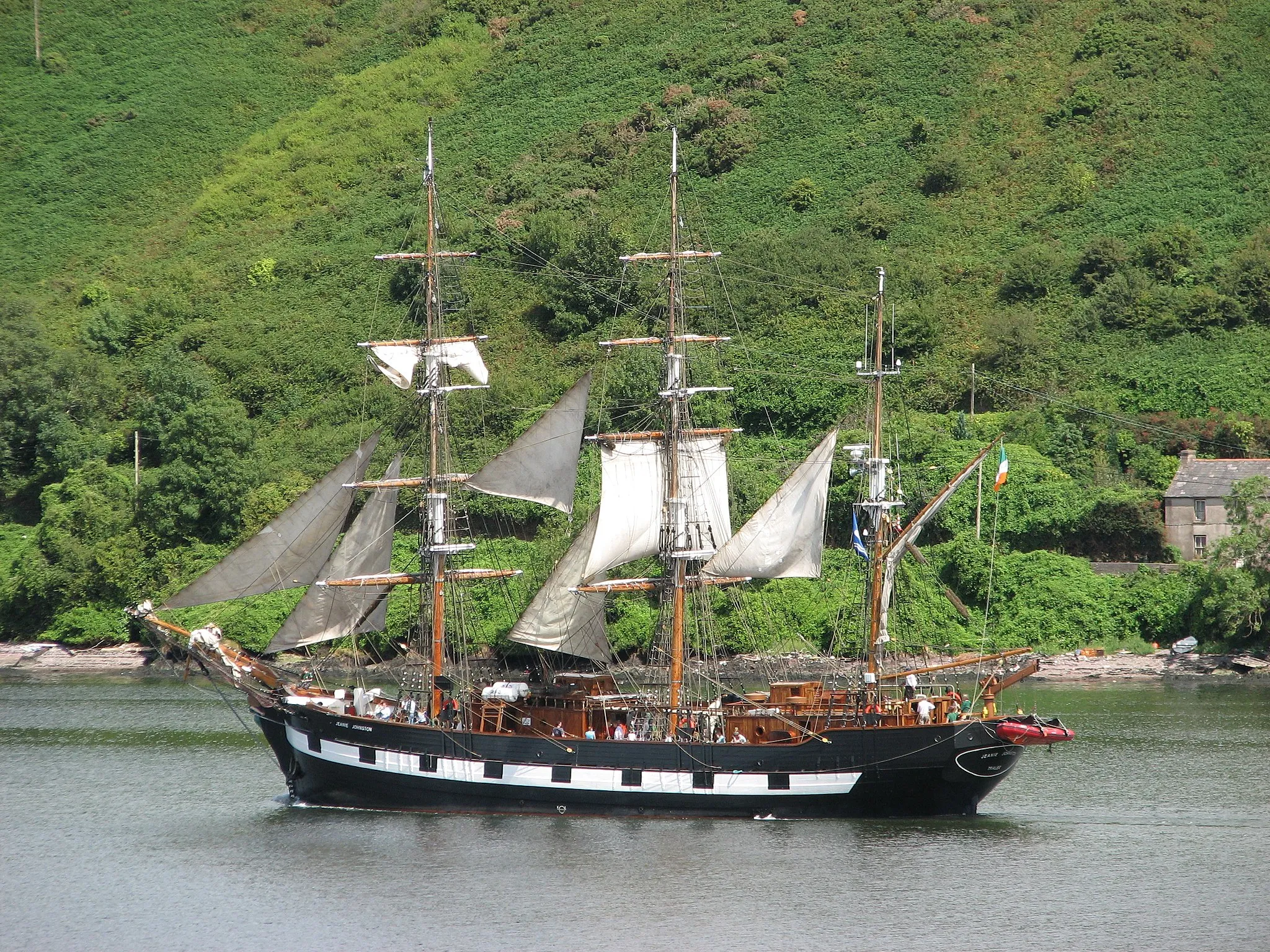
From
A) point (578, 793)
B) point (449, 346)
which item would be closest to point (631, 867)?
point (578, 793)

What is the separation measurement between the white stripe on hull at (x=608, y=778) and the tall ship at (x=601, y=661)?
0.06 meters

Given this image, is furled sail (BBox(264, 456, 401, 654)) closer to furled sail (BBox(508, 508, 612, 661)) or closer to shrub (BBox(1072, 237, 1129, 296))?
furled sail (BBox(508, 508, 612, 661))

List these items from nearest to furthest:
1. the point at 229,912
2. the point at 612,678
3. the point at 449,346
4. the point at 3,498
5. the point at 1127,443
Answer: the point at 229,912
the point at 612,678
the point at 449,346
the point at 1127,443
the point at 3,498

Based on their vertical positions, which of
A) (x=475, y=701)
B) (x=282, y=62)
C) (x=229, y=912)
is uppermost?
(x=282, y=62)

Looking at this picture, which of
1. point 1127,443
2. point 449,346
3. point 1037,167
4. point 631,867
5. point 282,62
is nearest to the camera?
point 631,867

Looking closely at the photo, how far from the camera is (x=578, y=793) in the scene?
4591 cm

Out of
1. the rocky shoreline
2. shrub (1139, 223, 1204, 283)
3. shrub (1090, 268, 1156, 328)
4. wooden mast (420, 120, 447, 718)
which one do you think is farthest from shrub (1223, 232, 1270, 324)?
wooden mast (420, 120, 447, 718)

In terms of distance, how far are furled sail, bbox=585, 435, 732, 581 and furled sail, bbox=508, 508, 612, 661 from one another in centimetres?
65

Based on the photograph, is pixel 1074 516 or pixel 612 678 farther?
pixel 1074 516

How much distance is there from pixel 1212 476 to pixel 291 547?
53.5 meters

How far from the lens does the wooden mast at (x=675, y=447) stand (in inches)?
1893

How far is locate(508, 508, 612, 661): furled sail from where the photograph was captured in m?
48.9

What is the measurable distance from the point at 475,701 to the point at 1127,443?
53546 millimetres

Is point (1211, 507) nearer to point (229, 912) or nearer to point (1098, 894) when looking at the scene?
point (1098, 894)
